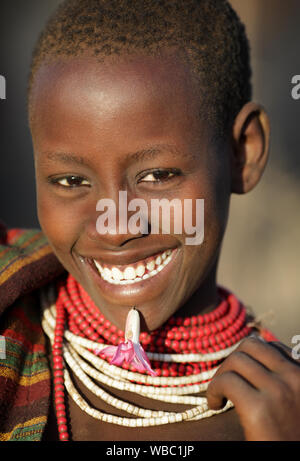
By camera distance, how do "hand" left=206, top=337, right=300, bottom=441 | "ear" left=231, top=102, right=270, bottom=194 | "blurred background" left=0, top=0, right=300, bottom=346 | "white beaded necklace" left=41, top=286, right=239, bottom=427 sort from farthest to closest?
"blurred background" left=0, top=0, right=300, bottom=346 → "ear" left=231, top=102, right=270, bottom=194 → "white beaded necklace" left=41, top=286, right=239, bottom=427 → "hand" left=206, top=337, right=300, bottom=441

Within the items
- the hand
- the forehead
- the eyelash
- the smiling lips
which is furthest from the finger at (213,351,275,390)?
the forehead

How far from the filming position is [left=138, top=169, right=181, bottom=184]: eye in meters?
1.73

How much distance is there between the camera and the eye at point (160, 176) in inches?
68.0

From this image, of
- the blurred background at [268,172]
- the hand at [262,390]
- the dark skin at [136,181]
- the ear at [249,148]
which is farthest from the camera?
the blurred background at [268,172]

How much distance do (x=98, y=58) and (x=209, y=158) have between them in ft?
1.44

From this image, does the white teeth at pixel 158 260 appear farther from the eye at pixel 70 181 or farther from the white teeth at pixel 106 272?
the eye at pixel 70 181

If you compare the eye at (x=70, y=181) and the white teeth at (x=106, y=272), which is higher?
the eye at (x=70, y=181)

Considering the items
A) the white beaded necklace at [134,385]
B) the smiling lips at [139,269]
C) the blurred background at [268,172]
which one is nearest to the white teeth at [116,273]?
the smiling lips at [139,269]

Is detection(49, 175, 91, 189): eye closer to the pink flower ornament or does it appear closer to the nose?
the nose

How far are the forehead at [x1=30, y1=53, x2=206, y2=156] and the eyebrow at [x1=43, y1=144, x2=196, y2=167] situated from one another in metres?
0.05

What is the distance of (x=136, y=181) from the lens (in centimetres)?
170

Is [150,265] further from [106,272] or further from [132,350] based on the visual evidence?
[132,350]

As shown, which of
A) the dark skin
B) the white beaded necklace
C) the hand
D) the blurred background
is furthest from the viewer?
the blurred background

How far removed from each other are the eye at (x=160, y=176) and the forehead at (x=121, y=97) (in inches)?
4.7
